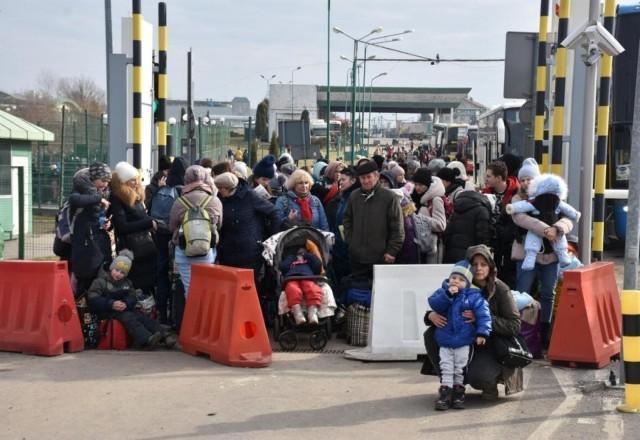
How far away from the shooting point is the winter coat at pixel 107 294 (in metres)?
9.58

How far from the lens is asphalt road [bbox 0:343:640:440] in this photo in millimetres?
6773

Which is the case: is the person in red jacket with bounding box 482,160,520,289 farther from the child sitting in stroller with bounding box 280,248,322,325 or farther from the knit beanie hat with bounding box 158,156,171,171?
the knit beanie hat with bounding box 158,156,171,171

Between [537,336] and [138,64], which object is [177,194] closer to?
[138,64]

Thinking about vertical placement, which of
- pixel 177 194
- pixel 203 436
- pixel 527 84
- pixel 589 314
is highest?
pixel 527 84

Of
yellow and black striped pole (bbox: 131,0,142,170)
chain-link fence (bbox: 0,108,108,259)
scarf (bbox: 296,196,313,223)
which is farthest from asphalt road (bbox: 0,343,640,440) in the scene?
chain-link fence (bbox: 0,108,108,259)

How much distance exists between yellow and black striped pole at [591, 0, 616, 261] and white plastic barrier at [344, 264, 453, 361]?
8.18 feet

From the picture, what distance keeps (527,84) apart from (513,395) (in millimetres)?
6235

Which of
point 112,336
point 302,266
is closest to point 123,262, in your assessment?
point 112,336

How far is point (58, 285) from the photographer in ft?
30.4

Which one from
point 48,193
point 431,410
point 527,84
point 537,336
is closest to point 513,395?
point 431,410

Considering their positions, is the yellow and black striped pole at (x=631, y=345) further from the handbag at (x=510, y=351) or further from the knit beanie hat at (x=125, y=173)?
the knit beanie hat at (x=125, y=173)

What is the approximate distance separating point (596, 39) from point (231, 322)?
14.4ft

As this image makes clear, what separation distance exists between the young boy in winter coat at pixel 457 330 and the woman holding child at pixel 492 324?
0.06m

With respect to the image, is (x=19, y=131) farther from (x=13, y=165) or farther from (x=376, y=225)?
(x=376, y=225)
